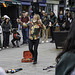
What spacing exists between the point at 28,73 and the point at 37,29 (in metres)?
1.90

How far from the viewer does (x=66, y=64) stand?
1990mm

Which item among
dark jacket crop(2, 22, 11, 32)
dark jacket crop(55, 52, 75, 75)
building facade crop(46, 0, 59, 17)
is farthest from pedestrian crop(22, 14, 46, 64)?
building facade crop(46, 0, 59, 17)

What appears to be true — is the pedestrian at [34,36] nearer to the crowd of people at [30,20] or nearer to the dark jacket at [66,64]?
the crowd of people at [30,20]

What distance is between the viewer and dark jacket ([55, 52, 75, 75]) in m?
1.94

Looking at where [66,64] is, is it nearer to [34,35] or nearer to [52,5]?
[34,35]

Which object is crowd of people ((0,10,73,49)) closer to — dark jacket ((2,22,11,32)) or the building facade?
dark jacket ((2,22,11,32))

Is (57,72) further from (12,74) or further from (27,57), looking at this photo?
(27,57)

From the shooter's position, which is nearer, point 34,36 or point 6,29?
point 34,36

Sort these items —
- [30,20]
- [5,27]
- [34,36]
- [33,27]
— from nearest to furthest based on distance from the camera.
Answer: [34,36] < [33,27] < [5,27] < [30,20]

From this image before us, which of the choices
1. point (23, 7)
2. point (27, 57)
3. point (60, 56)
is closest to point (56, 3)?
point (23, 7)

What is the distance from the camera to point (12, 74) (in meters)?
7.17

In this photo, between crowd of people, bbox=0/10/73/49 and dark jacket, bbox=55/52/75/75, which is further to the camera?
crowd of people, bbox=0/10/73/49

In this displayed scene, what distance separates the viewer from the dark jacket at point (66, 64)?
1940 millimetres

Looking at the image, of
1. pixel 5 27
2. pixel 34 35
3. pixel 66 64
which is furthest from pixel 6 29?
pixel 66 64
